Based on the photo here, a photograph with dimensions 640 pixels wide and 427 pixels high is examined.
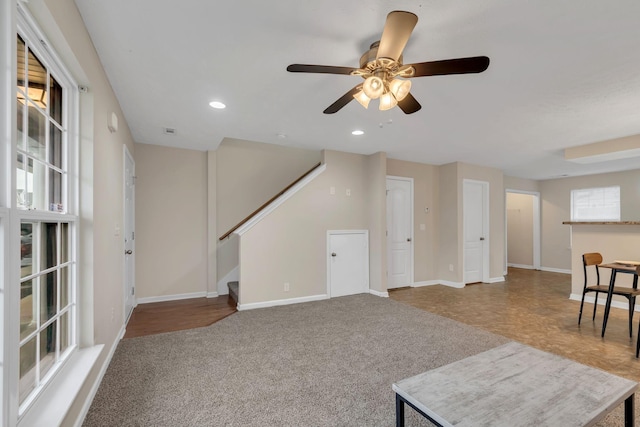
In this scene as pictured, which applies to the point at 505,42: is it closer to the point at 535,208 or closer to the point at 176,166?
the point at 176,166

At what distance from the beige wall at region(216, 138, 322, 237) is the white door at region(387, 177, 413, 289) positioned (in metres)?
1.82

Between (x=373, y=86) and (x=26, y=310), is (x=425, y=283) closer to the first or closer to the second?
(x=373, y=86)

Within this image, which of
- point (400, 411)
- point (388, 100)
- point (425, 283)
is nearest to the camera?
point (400, 411)

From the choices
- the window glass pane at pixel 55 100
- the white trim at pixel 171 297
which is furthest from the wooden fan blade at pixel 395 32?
the white trim at pixel 171 297

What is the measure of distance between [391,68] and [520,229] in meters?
8.45

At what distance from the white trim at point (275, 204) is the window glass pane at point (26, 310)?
2631 mm

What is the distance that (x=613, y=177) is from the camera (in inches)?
259

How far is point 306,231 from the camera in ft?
15.0

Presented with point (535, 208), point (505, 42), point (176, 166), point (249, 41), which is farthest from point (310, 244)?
point (535, 208)

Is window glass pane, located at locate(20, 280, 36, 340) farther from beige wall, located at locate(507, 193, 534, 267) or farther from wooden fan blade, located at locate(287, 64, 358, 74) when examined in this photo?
beige wall, located at locate(507, 193, 534, 267)

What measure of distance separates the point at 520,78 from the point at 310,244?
128 inches

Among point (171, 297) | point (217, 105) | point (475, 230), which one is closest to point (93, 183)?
point (217, 105)

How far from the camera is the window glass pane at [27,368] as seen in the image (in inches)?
53.1

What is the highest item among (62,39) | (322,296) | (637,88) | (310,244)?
(637,88)
